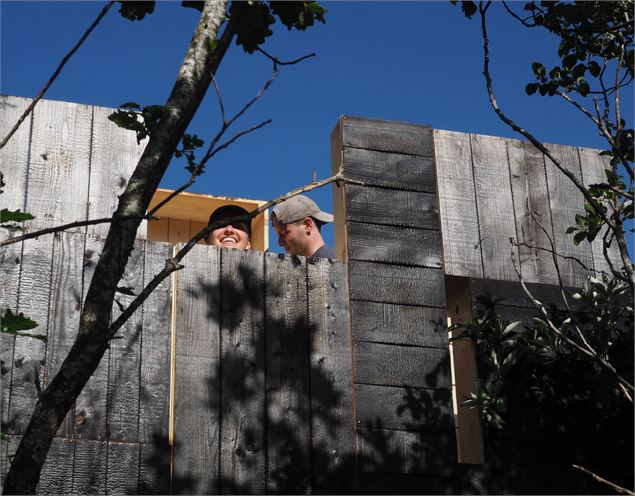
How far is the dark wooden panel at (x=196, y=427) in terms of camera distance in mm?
5863

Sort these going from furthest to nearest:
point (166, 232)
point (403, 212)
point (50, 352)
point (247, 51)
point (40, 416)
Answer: point (166, 232) → point (403, 212) → point (50, 352) → point (247, 51) → point (40, 416)

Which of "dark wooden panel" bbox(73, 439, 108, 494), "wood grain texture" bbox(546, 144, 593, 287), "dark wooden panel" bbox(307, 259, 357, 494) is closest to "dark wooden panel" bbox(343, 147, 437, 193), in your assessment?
"dark wooden panel" bbox(307, 259, 357, 494)

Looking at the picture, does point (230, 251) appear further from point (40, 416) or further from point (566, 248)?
point (40, 416)

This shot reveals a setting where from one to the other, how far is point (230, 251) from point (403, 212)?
1.23m

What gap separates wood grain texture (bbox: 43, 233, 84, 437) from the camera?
5832 millimetres

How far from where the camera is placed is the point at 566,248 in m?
7.36

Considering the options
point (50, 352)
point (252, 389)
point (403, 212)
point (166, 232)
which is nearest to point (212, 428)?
point (252, 389)

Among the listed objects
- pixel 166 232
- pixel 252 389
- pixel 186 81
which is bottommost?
pixel 252 389

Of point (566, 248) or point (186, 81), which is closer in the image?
point (186, 81)

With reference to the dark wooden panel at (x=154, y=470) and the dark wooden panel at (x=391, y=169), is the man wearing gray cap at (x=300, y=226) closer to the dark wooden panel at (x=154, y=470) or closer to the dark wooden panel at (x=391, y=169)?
the dark wooden panel at (x=391, y=169)

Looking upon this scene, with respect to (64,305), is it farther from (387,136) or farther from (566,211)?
(566,211)

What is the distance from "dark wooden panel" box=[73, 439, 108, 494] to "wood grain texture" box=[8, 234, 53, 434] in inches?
13.0

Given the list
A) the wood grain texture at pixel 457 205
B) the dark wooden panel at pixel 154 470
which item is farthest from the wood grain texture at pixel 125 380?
the wood grain texture at pixel 457 205

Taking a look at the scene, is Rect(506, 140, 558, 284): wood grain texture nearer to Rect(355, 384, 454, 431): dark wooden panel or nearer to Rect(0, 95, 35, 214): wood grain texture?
Rect(355, 384, 454, 431): dark wooden panel
